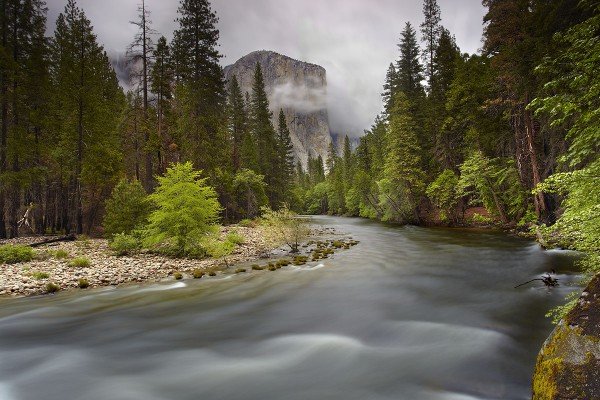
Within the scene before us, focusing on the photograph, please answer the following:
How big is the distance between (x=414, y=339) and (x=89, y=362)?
18.0 feet

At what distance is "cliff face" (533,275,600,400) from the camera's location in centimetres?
274

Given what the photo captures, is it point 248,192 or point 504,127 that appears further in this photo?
point 248,192

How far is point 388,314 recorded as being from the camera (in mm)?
7219

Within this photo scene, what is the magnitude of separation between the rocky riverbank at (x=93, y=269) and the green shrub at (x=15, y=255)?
0.99 ft

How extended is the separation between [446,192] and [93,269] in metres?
23.3

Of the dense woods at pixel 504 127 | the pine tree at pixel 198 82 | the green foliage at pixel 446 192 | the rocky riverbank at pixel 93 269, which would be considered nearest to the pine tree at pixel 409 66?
the dense woods at pixel 504 127

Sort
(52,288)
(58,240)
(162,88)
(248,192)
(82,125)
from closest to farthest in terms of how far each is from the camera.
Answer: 1. (52,288)
2. (58,240)
3. (82,125)
4. (162,88)
5. (248,192)

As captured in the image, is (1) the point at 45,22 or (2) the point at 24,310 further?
(1) the point at 45,22

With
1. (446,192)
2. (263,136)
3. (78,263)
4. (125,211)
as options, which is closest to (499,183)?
(446,192)

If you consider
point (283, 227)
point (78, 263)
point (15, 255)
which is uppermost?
point (283, 227)

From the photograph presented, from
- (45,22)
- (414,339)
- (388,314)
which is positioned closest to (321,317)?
(388,314)

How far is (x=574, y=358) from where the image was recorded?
9.57ft

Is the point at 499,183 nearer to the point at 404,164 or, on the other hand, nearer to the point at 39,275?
the point at 404,164

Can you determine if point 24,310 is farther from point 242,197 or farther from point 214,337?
point 242,197
